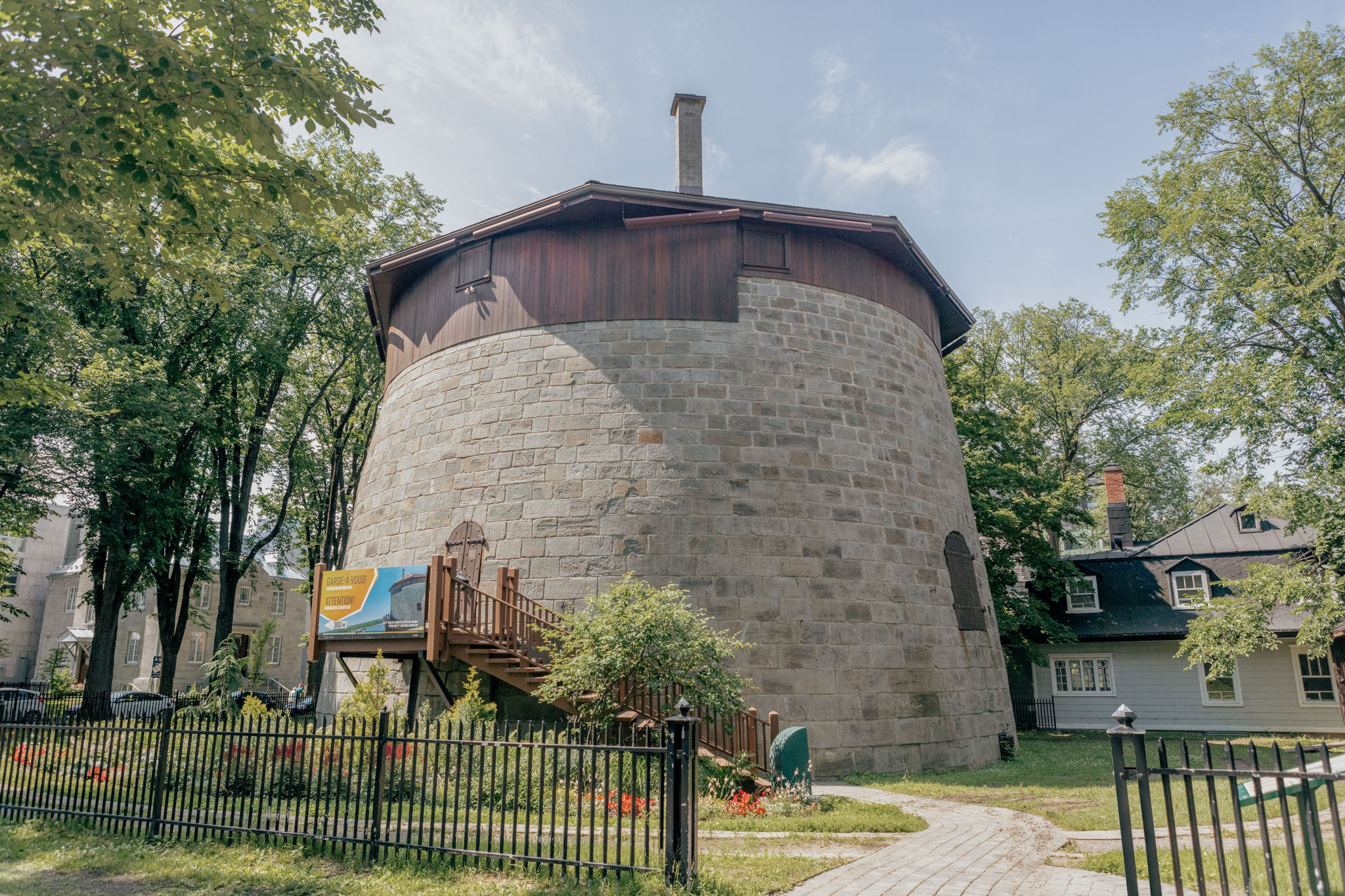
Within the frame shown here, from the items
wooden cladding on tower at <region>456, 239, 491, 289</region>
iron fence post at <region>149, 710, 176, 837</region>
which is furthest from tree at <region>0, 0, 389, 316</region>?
wooden cladding on tower at <region>456, 239, 491, 289</region>

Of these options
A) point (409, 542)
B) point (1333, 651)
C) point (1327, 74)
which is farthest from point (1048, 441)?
point (409, 542)

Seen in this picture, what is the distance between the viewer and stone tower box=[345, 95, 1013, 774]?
13133 millimetres

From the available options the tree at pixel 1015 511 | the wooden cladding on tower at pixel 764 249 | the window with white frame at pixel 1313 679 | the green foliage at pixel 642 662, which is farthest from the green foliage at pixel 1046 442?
the green foliage at pixel 642 662

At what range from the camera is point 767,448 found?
553 inches

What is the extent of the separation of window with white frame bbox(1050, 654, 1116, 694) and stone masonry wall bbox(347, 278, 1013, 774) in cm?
1122

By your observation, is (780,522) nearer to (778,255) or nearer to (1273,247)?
(778,255)

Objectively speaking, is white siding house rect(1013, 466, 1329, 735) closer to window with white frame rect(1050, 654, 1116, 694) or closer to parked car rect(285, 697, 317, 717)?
window with white frame rect(1050, 654, 1116, 694)

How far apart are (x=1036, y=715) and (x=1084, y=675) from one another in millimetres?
1994

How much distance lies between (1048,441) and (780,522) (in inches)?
974

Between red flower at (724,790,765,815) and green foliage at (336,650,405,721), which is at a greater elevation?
green foliage at (336,650,405,721)

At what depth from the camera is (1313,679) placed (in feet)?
74.4

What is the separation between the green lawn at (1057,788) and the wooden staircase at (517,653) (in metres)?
2.24

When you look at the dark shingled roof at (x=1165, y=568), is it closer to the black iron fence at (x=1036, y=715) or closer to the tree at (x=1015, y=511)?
the tree at (x=1015, y=511)

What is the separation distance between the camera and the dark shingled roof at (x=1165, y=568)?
80.9 feet
